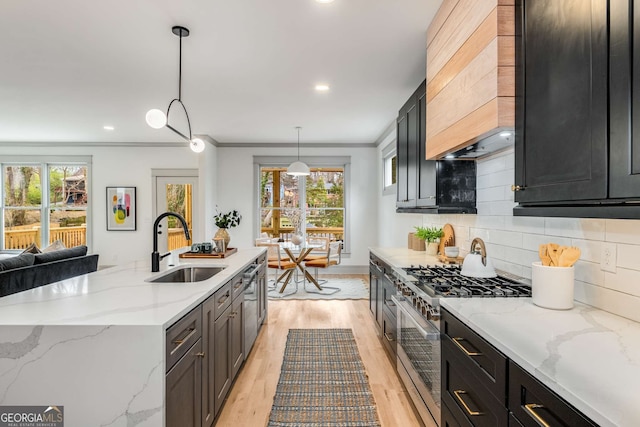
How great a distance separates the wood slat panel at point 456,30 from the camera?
171 centimetres

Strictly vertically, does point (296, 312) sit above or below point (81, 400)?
below

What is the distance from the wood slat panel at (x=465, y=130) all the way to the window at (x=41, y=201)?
7.36m

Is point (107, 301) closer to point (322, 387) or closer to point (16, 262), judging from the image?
point (322, 387)

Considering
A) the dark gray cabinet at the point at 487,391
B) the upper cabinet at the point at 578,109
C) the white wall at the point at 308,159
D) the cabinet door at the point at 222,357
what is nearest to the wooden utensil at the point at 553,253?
the upper cabinet at the point at 578,109

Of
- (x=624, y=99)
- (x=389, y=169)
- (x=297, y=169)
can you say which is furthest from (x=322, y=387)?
(x=389, y=169)

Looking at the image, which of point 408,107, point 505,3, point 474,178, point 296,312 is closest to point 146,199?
point 296,312

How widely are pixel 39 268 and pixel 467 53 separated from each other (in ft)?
12.3

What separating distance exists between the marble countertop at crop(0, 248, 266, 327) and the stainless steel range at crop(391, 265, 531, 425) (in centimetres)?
118

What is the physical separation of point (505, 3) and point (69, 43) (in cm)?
320

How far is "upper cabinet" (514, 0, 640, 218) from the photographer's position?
3.18 ft

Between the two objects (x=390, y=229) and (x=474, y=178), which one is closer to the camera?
(x=474, y=178)

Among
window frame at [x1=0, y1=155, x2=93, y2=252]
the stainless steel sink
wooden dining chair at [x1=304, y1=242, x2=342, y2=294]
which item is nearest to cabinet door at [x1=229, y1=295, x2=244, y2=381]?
the stainless steel sink

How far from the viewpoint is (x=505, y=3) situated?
1548 mm

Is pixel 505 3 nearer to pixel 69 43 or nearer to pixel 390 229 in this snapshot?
pixel 69 43
